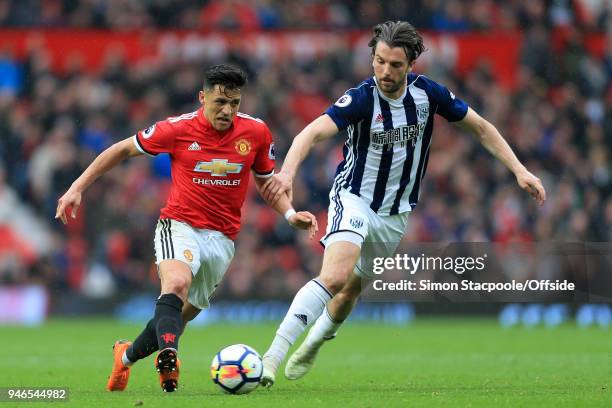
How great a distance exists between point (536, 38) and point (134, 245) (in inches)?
289

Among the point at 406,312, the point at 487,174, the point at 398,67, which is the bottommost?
the point at 398,67

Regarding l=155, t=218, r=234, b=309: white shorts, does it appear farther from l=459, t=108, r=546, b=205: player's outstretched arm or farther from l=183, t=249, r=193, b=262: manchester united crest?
l=459, t=108, r=546, b=205: player's outstretched arm

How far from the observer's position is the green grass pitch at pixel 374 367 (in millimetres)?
7199

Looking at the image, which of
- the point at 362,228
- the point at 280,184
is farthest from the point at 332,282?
the point at 280,184

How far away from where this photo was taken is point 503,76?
20281 millimetres

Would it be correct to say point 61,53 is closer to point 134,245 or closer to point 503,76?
point 134,245

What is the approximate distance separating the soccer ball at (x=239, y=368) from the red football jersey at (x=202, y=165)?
1080 millimetres

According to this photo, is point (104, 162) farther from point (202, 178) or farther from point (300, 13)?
point (300, 13)

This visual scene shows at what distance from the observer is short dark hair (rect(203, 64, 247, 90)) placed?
7.75m

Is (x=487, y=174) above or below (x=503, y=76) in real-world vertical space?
below

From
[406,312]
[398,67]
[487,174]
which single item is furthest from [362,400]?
[487,174]

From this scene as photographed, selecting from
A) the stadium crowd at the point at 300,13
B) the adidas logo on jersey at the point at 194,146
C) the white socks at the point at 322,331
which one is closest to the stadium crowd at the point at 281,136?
the stadium crowd at the point at 300,13

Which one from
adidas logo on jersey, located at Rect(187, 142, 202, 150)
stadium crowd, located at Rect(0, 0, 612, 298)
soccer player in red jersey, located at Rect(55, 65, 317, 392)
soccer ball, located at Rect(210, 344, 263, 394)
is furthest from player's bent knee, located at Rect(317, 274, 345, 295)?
stadium crowd, located at Rect(0, 0, 612, 298)

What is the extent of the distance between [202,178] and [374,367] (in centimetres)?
301
